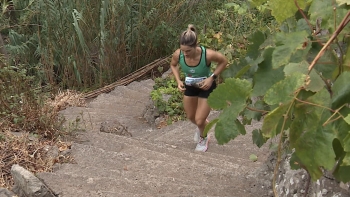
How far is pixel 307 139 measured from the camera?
38.2 inches

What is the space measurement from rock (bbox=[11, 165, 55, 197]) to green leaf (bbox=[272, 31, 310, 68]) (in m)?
2.04

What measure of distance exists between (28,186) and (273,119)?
2.11 metres

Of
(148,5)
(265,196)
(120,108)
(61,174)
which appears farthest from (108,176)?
(148,5)

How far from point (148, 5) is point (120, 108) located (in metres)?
1.81

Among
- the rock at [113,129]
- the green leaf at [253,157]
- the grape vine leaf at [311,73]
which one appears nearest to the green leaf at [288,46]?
the grape vine leaf at [311,73]

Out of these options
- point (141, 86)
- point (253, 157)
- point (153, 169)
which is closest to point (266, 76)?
point (153, 169)

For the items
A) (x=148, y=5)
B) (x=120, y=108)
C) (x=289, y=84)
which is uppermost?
(x=289, y=84)

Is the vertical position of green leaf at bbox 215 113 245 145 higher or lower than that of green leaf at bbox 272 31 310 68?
lower

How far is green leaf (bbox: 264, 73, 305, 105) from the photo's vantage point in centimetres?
91

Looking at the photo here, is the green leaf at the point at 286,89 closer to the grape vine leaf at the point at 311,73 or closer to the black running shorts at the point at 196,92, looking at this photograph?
the grape vine leaf at the point at 311,73

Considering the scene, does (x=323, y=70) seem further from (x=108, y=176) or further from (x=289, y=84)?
(x=108, y=176)

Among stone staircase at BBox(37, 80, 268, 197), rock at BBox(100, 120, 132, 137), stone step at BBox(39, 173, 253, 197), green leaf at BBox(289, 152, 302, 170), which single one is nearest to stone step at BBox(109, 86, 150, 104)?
rock at BBox(100, 120, 132, 137)

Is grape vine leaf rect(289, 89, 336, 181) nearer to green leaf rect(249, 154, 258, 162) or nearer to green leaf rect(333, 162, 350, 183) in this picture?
green leaf rect(333, 162, 350, 183)

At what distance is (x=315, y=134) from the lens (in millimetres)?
962
